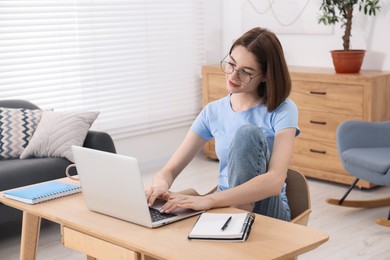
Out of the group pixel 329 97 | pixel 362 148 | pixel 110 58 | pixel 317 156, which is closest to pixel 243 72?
pixel 362 148

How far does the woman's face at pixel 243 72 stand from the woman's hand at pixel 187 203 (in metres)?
0.50

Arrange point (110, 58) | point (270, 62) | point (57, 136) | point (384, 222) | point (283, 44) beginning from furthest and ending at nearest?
point (283, 44), point (110, 58), point (57, 136), point (384, 222), point (270, 62)

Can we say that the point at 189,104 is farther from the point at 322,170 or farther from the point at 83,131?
the point at 83,131

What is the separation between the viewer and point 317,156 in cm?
511

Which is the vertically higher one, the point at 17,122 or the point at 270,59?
the point at 270,59

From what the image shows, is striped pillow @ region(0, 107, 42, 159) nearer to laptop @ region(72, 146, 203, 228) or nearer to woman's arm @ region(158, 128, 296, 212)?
laptop @ region(72, 146, 203, 228)

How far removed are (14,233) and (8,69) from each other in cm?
124

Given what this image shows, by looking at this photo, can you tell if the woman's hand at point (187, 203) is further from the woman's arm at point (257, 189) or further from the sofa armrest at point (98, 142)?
the sofa armrest at point (98, 142)

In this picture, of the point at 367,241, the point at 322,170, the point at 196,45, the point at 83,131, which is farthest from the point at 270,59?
the point at 196,45

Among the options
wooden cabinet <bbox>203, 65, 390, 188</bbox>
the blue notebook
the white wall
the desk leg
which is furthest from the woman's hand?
the white wall

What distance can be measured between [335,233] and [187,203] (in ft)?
6.46

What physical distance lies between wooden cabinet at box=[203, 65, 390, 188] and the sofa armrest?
62.4 inches

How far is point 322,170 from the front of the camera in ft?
16.7

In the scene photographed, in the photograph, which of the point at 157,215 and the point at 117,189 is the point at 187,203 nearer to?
the point at 157,215
